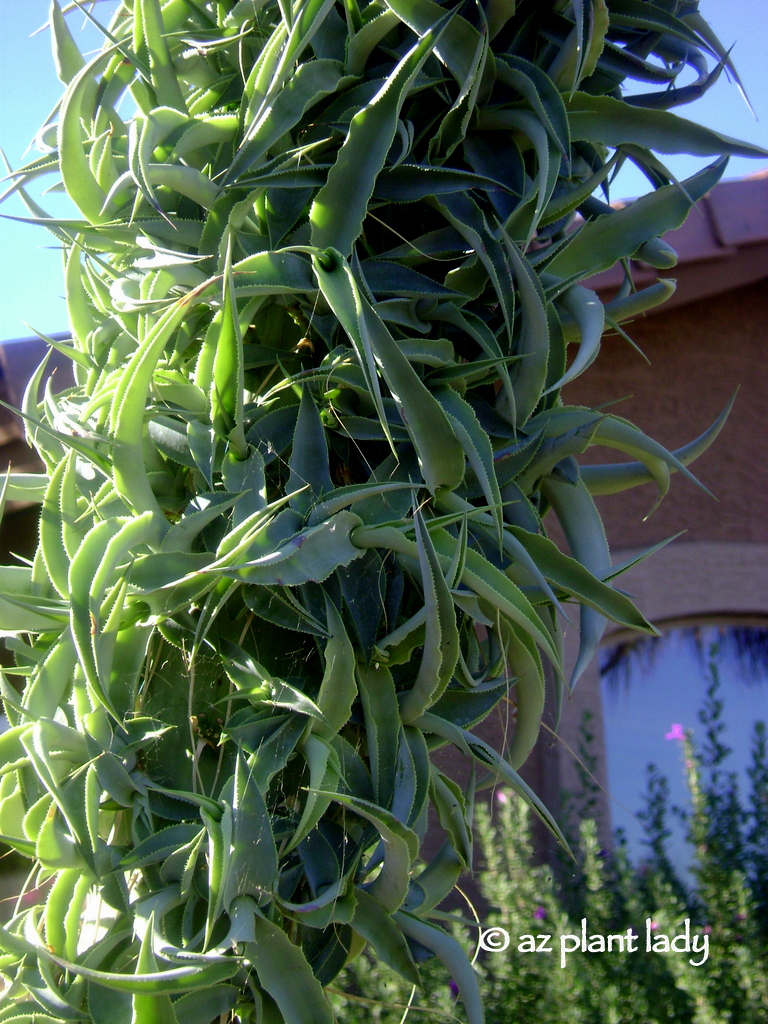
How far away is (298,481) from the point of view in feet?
1.80

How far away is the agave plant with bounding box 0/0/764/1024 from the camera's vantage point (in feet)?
1.66

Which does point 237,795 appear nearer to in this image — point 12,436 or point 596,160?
point 596,160

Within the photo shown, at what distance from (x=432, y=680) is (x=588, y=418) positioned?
217 millimetres

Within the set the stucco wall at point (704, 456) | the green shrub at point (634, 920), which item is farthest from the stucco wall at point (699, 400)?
the green shrub at point (634, 920)

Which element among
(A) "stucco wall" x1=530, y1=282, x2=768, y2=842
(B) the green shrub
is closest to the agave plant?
(B) the green shrub

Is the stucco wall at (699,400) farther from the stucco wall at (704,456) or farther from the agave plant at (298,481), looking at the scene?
the agave plant at (298,481)

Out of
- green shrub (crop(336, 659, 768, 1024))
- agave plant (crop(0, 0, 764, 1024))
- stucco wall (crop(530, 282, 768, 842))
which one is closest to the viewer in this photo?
agave plant (crop(0, 0, 764, 1024))

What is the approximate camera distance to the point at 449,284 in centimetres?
60

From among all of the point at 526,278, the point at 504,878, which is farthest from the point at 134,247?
the point at 504,878

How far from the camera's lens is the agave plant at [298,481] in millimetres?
505

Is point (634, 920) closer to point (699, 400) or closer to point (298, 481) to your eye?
point (699, 400)

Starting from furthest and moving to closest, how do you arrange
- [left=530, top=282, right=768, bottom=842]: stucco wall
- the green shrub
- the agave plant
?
[left=530, top=282, right=768, bottom=842]: stucco wall
the green shrub
the agave plant

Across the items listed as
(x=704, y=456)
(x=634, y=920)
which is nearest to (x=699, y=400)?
(x=704, y=456)

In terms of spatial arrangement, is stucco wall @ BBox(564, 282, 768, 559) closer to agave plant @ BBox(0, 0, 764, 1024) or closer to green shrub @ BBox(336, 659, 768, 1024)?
green shrub @ BBox(336, 659, 768, 1024)
